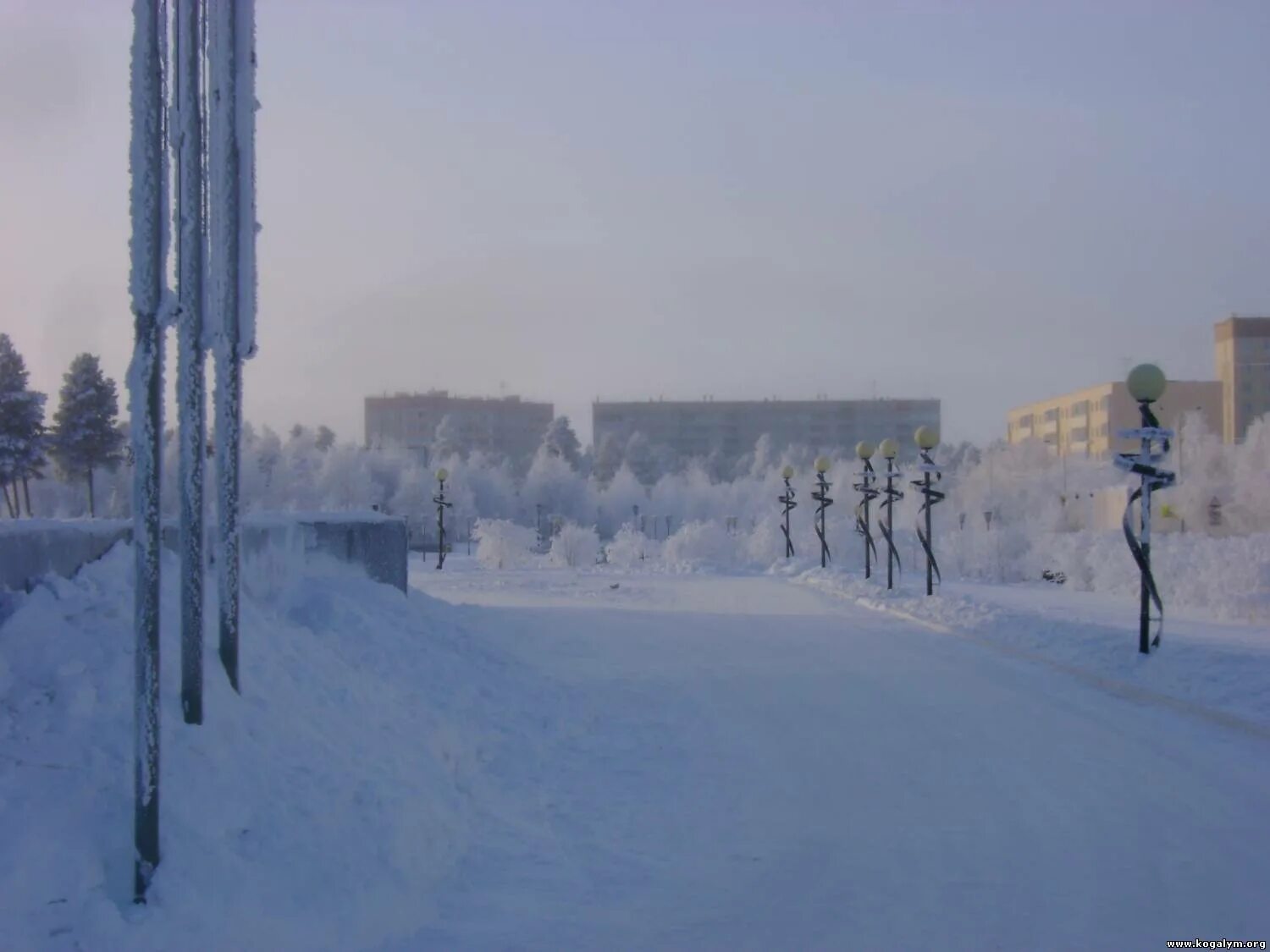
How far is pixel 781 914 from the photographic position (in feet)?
15.8

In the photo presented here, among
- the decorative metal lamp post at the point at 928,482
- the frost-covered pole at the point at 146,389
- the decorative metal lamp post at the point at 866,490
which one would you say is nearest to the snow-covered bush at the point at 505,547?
the decorative metal lamp post at the point at 866,490

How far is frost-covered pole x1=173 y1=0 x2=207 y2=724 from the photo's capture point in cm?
512

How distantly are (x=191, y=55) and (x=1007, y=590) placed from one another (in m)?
21.0

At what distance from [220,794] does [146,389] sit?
1716 mm

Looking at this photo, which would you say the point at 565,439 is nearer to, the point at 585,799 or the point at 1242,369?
the point at 1242,369

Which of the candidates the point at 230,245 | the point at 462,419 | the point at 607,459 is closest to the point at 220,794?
the point at 230,245

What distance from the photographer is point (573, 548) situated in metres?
35.7

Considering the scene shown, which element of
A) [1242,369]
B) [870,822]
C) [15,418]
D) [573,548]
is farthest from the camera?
[1242,369]

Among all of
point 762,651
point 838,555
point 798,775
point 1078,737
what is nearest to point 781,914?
point 798,775

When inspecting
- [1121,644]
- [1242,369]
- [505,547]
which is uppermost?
[1242,369]

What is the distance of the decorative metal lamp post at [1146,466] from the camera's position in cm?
1040

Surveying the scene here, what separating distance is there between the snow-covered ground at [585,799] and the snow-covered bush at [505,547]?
Result: 81.1 ft

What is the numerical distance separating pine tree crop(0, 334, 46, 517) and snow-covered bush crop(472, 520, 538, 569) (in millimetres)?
13067

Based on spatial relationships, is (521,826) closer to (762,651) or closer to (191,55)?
(191,55)
